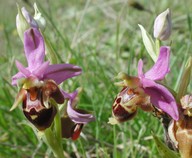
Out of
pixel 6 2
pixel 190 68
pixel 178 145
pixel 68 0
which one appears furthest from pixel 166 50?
pixel 6 2

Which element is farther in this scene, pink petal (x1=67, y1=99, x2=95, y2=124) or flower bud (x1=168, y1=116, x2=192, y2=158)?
pink petal (x1=67, y1=99, x2=95, y2=124)

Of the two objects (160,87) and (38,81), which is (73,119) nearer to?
(38,81)

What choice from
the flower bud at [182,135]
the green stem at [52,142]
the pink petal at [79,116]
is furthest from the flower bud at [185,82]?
the green stem at [52,142]

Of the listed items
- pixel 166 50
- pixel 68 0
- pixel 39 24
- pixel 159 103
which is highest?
pixel 39 24

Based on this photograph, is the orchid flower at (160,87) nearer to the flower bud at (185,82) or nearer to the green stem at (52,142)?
the flower bud at (185,82)

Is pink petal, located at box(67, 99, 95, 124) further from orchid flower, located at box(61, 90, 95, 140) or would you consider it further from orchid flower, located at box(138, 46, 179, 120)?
orchid flower, located at box(138, 46, 179, 120)

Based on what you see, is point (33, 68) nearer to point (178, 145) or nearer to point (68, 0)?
point (178, 145)

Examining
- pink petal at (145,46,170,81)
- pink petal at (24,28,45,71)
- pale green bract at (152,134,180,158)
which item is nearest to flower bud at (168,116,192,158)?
pale green bract at (152,134,180,158)
